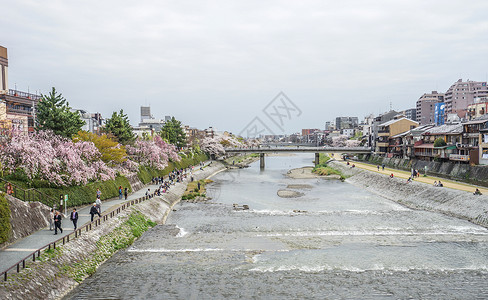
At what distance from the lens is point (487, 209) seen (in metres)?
30.6

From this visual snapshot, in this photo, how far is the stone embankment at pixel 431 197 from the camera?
31.7 meters

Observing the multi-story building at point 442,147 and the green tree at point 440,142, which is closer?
the multi-story building at point 442,147

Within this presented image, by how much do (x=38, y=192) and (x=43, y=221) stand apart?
3833 mm

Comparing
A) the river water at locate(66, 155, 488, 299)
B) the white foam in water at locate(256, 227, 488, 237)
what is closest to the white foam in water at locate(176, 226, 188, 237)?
the river water at locate(66, 155, 488, 299)

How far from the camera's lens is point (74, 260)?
18609mm

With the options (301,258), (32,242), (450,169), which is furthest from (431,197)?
(32,242)

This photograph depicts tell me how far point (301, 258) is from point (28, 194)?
20.5 m

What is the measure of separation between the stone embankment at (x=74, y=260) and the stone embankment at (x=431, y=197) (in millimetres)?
30653

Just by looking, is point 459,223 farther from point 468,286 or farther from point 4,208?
point 4,208

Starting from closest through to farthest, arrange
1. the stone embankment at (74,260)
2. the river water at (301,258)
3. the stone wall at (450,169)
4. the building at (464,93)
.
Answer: the stone embankment at (74,260), the river water at (301,258), the stone wall at (450,169), the building at (464,93)

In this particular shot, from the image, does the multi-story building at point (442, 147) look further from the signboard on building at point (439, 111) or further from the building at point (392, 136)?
the signboard on building at point (439, 111)

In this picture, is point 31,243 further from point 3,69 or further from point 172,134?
point 172,134

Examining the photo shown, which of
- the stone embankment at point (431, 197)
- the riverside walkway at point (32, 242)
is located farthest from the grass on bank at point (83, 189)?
the stone embankment at point (431, 197)

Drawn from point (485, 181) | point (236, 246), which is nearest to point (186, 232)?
point (236, 246)
